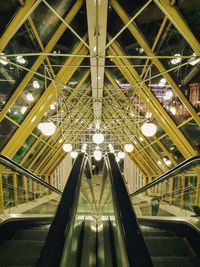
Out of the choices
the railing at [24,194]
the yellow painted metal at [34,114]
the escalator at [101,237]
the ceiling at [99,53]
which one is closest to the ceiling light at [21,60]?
the ceiling at [99,53]

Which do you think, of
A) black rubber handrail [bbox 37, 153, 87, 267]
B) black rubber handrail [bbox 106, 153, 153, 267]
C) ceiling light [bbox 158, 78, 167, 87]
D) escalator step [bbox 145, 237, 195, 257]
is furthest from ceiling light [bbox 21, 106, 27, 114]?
black rubber handrail [bbox 106, 153, 153, 267]

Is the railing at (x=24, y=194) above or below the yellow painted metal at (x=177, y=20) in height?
below

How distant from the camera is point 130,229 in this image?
1.33 m

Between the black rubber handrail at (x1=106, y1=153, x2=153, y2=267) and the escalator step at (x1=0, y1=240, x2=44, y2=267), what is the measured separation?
48.4 inches

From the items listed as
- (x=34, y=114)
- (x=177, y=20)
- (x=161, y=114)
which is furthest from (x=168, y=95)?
(x=34, y=114)

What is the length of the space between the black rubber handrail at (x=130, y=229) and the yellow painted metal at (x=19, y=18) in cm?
452

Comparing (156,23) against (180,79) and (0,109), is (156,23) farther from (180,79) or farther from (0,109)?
(0,109)

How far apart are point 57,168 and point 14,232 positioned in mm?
14863

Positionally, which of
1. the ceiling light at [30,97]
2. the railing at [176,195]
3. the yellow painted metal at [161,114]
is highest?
the ceiling light at [30,97]

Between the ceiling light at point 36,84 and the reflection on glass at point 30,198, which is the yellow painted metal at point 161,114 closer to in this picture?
the ceiling light at point 36,84

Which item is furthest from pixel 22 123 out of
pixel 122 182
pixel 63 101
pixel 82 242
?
pixel 122 182

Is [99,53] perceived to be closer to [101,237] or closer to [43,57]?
[43,57]

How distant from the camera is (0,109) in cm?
705

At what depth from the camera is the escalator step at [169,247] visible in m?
2.71
